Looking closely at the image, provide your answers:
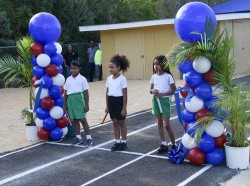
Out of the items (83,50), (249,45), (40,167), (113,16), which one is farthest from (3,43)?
(40,167)

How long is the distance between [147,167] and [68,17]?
69.6 feet

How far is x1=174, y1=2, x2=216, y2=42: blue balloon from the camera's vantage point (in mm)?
6488

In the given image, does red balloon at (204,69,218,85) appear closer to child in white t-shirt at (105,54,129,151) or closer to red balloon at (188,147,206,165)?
red balloon at (188,147,206,165)

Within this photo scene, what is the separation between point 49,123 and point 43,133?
294 millimetres

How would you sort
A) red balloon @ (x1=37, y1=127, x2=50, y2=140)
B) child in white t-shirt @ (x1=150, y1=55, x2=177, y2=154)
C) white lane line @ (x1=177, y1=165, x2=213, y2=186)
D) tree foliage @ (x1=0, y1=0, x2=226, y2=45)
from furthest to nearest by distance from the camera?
tree foliage @ (x1=0, y1=0, x2=226, y2=45) < red balloon @ (x1=37, y1=127, x2=50, y2=140) < child in white t-shirt @ (x1=150, y1=55, x2=177, y2=154) < white lane line @ (x1=177, y1=165, x2=213, y2=186)

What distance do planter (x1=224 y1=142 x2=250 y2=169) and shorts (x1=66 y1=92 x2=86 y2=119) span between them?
9.57 ft

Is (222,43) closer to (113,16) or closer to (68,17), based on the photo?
(68,17)

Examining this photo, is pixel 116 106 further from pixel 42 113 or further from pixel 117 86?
pixel 42 113

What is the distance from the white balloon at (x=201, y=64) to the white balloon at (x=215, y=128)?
2.60 ft

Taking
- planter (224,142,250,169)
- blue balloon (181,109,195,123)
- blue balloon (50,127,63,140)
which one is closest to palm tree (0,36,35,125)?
blue balloon (50,127,63,140)

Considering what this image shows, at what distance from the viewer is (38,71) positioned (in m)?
8.45

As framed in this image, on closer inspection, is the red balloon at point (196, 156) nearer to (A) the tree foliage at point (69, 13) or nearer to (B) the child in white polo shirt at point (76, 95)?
(B) the child in white polo shirt at point (76, 95)

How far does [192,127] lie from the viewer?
6527 mm

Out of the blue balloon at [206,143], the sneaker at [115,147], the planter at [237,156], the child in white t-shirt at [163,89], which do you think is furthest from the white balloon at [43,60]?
the planter at [237,156]
